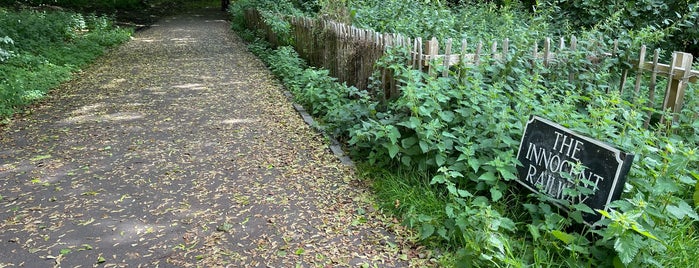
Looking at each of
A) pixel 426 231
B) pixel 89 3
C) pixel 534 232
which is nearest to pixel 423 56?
pixel 426 231

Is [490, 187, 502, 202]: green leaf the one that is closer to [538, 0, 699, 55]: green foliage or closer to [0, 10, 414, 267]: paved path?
[0, 10, 414, 267]: paved path

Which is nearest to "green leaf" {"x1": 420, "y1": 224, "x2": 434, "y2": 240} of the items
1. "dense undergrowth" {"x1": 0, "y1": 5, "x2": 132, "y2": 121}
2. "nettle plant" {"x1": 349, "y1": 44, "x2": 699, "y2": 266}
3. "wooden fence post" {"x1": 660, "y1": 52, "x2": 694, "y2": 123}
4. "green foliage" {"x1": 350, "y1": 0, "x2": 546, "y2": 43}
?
"nettle plant" {"x1": 349, "y1": 44, "x2": 699, "y2": 266}

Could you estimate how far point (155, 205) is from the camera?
4035mm

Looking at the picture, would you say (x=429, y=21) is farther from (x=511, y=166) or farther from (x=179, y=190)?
(x=179, y=190)

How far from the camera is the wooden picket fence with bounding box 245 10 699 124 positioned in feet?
15.5

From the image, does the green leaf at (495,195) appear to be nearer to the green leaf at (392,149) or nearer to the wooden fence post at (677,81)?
the green leaf at (392,149)

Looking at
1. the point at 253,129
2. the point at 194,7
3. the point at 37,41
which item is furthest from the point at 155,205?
the point at 194,7

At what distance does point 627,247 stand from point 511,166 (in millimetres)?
1107

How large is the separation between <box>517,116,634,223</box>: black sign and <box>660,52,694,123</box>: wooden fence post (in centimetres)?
207

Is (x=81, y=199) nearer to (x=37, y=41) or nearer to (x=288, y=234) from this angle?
(x=288, y=234)

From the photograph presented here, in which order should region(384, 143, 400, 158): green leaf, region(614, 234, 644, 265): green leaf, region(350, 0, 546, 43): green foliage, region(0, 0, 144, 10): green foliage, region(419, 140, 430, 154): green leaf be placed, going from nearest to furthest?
region(614, 234, 644, 265): green leaf < region(419, 140, 430, 154): green leaf < region(384, 143, 400, 158): green leaf < region(350, 0, 546, 43): green foliage < region(0, 0, 144, 10): green foliage

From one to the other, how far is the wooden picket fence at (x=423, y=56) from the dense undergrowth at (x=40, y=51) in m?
4.82

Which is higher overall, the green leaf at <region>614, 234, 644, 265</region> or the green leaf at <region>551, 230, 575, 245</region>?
the green leaf at <region>614, 234, 644, 265</region>

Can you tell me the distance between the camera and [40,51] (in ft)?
34.9
